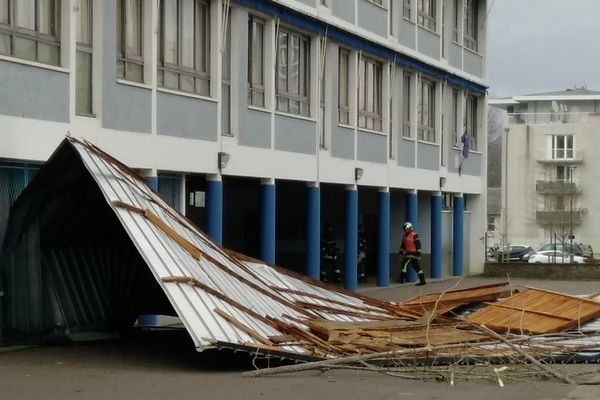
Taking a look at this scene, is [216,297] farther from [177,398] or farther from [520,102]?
[520,102]

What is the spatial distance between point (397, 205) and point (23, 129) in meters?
20.6

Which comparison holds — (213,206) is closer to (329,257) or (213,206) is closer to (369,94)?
(329,257)

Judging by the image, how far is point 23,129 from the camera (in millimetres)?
17609

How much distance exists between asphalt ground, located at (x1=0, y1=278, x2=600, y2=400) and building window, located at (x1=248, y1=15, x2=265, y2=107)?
32.0 ft

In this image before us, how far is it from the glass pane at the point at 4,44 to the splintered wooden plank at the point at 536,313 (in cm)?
809

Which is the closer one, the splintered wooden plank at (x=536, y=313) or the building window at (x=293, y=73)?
the splintered wooden plank at (x=536, y=313)

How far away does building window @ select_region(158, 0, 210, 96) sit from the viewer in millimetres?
22094

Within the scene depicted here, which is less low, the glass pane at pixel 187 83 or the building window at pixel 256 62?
the building window at pixel 256 62

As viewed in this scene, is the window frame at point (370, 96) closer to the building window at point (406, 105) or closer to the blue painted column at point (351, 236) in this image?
the building window at point (406, 105)

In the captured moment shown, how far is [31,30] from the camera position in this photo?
18234mm

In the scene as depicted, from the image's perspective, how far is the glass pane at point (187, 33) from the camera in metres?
22.7

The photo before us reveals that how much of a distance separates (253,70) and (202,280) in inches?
435

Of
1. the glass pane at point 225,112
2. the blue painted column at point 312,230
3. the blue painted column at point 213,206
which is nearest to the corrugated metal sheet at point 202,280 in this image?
the blue painted column at point 213,206

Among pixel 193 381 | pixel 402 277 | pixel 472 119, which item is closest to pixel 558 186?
pixel 472 119
